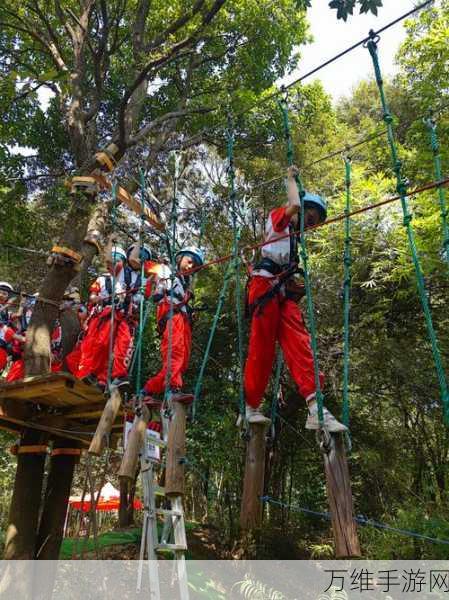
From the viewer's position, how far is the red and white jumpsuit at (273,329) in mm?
2557

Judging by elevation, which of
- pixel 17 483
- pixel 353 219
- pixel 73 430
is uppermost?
pixel 353 219

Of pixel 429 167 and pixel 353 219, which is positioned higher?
pixel 429 167

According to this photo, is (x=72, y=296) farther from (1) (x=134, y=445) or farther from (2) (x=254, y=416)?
(2) (x=254, y=416)

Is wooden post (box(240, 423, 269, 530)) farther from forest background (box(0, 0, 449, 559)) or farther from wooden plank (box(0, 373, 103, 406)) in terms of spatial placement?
forest background (box(0, 0, 449, 559))

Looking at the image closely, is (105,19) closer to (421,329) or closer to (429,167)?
(429,167)

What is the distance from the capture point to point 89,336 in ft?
14.6

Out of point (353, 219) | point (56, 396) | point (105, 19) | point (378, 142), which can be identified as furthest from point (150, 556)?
point (378, 142)

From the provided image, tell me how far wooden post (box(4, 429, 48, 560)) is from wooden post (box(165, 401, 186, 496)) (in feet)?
7.32

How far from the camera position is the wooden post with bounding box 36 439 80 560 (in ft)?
14.8

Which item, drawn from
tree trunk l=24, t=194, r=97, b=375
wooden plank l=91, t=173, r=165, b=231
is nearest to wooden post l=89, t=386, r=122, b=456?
tree trunk l=24, t=194, r=97, b=375

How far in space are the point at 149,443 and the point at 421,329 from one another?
13.8 feet

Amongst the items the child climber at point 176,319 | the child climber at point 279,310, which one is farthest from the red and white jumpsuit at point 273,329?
the child climber at point 176,319

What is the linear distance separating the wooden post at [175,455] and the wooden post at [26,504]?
2231mm

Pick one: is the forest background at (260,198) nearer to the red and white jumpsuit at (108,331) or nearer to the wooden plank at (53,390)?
the red and white jumpsuit at (108,331)
